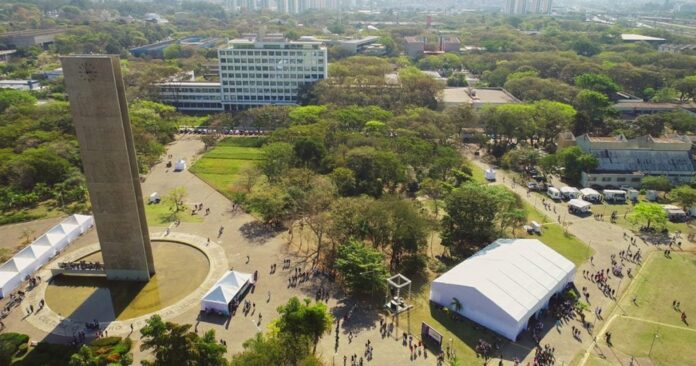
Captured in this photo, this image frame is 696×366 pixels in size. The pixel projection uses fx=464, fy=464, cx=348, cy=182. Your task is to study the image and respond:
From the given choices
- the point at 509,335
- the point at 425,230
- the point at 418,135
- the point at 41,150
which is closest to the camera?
the point at 509,335

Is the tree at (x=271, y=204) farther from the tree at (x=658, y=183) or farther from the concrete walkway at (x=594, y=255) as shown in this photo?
the tree at (x=658, y=183)

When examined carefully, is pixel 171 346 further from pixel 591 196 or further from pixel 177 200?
pixel 591 196

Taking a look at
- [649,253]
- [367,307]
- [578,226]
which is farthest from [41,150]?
[649,253]

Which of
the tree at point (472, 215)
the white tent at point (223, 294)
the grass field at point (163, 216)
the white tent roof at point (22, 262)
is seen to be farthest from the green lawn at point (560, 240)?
the white tent roof at point (22, 262)

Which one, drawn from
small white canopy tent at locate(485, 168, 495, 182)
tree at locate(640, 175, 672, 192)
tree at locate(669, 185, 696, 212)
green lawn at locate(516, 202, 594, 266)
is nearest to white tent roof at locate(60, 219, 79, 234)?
green lawn at locate(516, 202, 594, 266)

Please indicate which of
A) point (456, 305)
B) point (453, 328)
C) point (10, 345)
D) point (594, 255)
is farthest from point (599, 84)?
point (10, 345)

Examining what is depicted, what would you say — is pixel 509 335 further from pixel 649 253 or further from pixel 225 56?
pixel 225 56
